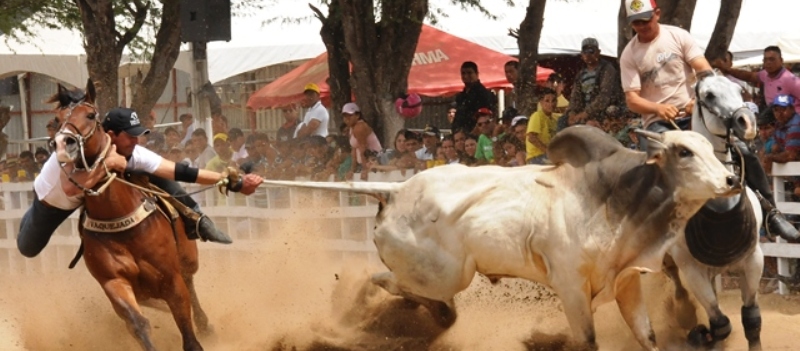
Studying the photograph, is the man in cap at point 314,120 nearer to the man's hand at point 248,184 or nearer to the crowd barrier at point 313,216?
the crowd barrier at point 313,216

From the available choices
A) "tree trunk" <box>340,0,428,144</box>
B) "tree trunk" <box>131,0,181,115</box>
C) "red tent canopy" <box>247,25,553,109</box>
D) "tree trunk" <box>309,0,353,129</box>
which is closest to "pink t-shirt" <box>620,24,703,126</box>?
"tree trunk" <box>340,0,428,144</box>

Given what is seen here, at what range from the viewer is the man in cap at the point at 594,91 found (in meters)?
11.1

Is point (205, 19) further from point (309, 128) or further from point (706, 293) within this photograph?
point (706, 293)

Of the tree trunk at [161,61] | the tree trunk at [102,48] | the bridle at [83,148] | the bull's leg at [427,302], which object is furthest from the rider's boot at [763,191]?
the tree trunk at [161,61]

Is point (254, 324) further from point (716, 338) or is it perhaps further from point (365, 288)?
point (716, 338)

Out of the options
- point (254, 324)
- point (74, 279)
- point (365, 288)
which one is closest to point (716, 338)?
point (365, 288)

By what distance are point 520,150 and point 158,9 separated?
10.7m

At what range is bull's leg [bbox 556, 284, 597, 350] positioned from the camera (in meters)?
7.23

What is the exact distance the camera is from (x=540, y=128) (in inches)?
450

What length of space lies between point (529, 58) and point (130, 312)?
728 centimetres

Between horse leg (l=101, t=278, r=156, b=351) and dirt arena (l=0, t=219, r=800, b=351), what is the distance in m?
1.34

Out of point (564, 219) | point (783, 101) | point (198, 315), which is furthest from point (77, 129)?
point (783, 101)

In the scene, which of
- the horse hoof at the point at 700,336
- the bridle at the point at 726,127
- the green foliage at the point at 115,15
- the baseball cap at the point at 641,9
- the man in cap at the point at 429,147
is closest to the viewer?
the bridle at the point at 726,127

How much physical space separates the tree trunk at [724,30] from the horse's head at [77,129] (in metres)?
6.42
